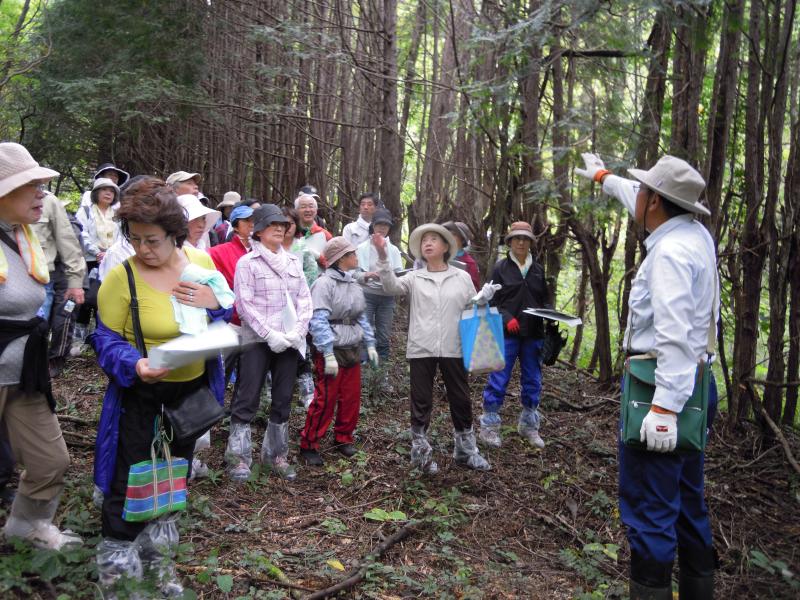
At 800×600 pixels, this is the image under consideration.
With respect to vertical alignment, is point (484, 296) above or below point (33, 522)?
above

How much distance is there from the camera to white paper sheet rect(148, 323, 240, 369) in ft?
8.86

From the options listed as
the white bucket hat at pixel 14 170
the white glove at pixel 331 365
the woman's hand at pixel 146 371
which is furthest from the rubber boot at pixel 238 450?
the white bucket hat at pixel 14 170

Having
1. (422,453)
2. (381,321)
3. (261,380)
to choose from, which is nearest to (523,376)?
(422,453)

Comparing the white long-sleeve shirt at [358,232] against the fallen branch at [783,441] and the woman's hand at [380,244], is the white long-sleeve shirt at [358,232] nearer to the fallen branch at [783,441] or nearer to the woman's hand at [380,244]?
the woman's hand at [380,244]

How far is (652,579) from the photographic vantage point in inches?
129

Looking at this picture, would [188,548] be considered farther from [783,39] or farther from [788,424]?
[783,39]

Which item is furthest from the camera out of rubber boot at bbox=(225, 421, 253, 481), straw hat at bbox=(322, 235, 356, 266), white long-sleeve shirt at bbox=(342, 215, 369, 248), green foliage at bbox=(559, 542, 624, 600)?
white long-sleeve shirt at bbox=(342, 215, 369, 248)

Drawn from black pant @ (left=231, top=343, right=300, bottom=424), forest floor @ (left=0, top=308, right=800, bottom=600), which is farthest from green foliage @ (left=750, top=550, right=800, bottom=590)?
black pant @ (left=231, top=343, right=300, bottom=424)

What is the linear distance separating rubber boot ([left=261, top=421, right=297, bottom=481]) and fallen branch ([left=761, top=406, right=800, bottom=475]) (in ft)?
12.9

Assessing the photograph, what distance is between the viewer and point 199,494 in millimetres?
4754

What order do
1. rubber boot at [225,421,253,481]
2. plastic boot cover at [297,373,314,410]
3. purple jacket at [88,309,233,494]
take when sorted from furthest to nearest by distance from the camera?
plastic boot cover at [297,373,314,410] < rubber boot at [225,421,253,481] < purple jacket at [88,309,233,494]

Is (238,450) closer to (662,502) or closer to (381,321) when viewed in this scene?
(662,502)

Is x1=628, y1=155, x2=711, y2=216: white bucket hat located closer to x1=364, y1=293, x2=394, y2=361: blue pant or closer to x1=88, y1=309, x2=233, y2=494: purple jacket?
x1=88, y1=309, x2=233, y2=494: purple jacket

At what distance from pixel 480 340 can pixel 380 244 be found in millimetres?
1148
